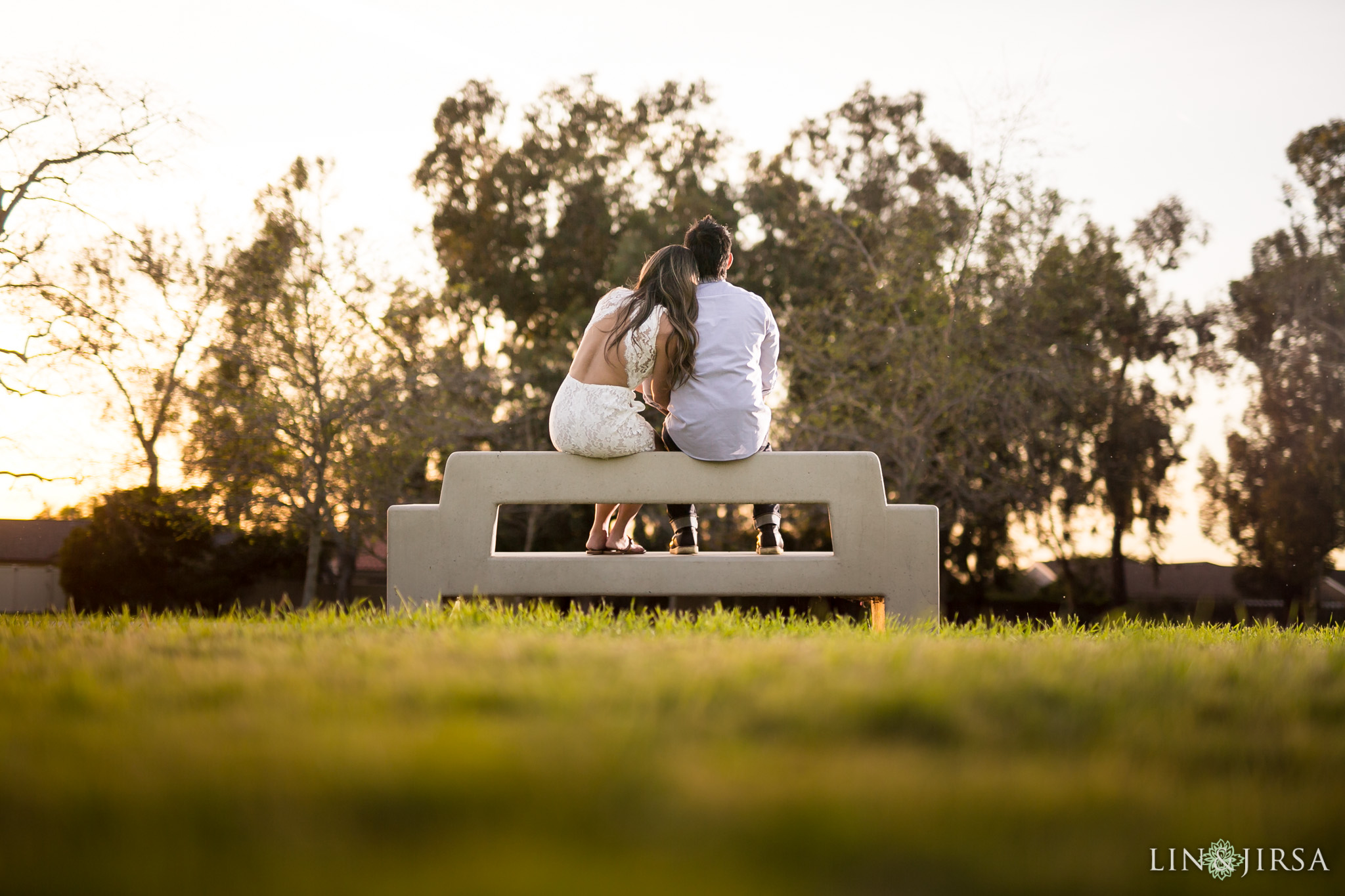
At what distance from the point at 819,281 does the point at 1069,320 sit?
17.0 feet

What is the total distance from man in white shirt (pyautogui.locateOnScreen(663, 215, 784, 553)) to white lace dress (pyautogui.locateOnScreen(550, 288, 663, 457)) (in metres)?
0.20

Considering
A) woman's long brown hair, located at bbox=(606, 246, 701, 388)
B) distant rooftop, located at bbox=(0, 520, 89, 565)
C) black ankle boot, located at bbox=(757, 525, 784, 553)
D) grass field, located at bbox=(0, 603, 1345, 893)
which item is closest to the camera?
grass field, located at bbox=(0, 603, 1345, 893)

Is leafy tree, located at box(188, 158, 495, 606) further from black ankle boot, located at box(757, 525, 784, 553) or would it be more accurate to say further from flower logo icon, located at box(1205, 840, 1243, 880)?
flower logo icon, located at box(1205, 840, 1243, 880)

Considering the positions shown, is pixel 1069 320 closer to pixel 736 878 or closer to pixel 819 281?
pixel 819 281

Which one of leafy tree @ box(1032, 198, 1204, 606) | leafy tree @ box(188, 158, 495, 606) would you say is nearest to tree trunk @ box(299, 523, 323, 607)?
leafy tree @ box(188, 158, 495, 606)

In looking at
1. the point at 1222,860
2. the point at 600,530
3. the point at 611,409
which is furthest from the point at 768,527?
the point at 1222,860

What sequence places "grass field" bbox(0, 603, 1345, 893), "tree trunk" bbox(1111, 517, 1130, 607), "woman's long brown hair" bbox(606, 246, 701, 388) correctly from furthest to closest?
"tree trunk" bbox(1111, 517, 1130, 607) → "woman's long brown hair" bbox(606, 246, 701, 388) → "grass field" bbox(0, 603, 1345, 893)

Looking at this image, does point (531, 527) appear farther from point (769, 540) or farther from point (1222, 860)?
point (1222, 860)

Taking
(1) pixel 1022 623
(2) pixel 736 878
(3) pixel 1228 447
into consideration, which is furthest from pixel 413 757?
(3) pixel 1228 447

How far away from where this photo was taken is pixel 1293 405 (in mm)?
21141

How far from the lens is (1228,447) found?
21734 millimetres

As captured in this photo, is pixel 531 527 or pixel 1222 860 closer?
pixel 1222 860

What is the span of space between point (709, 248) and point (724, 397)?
2.95ft

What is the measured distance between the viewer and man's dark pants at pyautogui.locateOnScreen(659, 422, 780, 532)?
17.8ft
